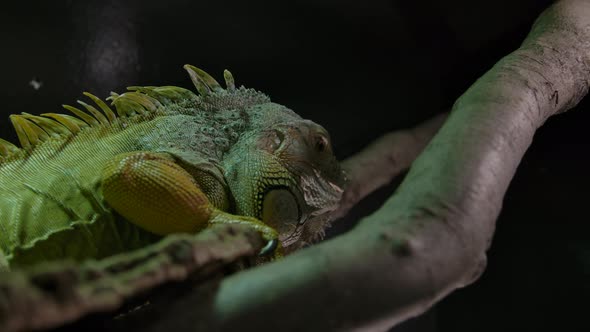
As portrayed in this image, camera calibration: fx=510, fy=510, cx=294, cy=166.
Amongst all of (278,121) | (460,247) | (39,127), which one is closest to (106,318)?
(460,247)

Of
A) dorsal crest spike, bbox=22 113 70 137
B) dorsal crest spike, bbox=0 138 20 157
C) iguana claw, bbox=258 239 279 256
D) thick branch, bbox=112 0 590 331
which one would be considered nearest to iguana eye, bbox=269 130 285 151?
iguana claw, bbox=258 239 279 256

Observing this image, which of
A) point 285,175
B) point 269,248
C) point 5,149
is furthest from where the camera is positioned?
point 5,149

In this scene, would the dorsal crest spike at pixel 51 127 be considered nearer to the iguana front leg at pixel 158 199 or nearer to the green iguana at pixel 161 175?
the green iguana at pixel 161 175

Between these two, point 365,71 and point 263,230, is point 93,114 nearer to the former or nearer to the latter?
point 263,230

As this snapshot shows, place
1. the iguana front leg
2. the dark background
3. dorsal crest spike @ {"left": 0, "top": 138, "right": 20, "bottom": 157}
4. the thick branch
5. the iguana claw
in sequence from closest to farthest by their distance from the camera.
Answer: the thick branch
the iguana claw
the iguana front leg
dorsal crest spike @ {"left": 0, "top": 138, "right": 20, "bottom": 157}
the dark background

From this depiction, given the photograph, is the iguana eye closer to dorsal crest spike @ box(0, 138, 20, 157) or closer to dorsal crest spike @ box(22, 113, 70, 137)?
dorsal crest spike @ box(22, 113, 70, 137)

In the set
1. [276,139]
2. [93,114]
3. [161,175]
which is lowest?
[276,139]

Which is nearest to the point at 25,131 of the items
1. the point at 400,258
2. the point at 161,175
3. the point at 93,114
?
the point at 93,114
